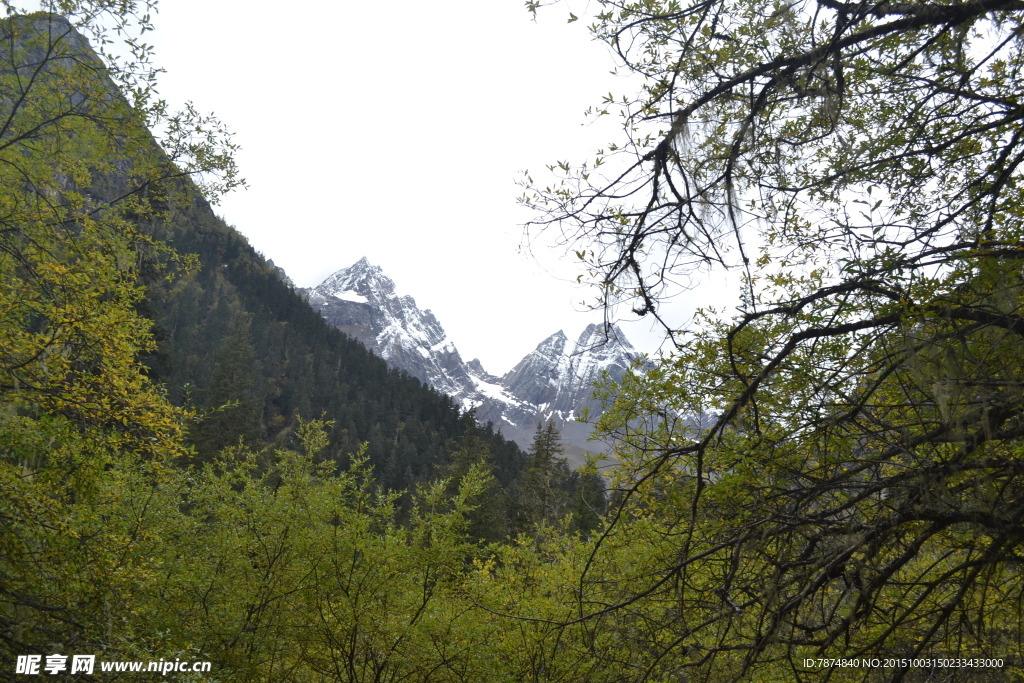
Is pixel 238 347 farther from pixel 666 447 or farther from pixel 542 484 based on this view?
pixel 666 447

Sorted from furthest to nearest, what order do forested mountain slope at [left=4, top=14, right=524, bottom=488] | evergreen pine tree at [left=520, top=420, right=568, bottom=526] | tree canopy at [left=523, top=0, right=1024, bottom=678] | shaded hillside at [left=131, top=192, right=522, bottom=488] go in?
shaded hillside at [left=131, top=192, right=522, bottom=488]
evergreen pine tree at [left=520, top=420, right=568, bottom=526]
forested mountain slope at [left=4, top=14, right=524, bottom=488]
tree canopy at [left=523, top=0, right=1024, bottom=678]

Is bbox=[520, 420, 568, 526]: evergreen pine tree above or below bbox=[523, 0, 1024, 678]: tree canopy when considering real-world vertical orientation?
below

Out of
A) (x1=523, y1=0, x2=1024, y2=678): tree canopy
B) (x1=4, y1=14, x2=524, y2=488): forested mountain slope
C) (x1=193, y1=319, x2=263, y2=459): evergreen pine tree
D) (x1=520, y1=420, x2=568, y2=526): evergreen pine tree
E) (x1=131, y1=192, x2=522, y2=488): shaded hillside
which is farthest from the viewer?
(x1=131, y1=192, x2=522, y2=488): shaded hillside

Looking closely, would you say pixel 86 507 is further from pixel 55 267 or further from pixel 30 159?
pixel 30 159

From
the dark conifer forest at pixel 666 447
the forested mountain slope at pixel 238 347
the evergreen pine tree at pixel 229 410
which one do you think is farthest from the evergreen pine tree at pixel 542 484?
the dark conifer forest at pixel 666 447

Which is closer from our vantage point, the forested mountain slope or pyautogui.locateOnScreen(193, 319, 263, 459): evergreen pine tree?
the forested mountain slope

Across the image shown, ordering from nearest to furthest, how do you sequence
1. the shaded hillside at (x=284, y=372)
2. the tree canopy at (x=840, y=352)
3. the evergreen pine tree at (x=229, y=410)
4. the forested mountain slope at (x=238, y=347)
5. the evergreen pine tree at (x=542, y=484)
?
the tree canopy at (x=840, y=352) → the forested mountain slope at (x=238, y=347) → the evergreen pine tree at (x=542, y=484) → the evergreen pine tree at (x=229, y=410) → the shaded hillside at (x=284, y=372)

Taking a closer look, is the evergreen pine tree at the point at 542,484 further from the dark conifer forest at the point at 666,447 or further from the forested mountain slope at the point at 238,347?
the dark conifer forest at the point at 666,447

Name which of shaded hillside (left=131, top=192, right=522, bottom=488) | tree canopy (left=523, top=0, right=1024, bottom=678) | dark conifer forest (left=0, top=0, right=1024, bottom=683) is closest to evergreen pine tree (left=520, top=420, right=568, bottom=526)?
shaded hillside (left=131, top=192, right=522, bottom=488)

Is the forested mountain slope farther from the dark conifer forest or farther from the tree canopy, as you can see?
the tree canopy

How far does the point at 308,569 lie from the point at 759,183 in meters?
8.87

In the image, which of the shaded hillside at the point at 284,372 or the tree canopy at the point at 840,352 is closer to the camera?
the tree canopy at the point at 840,352

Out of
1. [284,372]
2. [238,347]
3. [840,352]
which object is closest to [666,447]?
[840,352]

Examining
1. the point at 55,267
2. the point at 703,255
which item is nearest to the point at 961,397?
the point at 703,255
